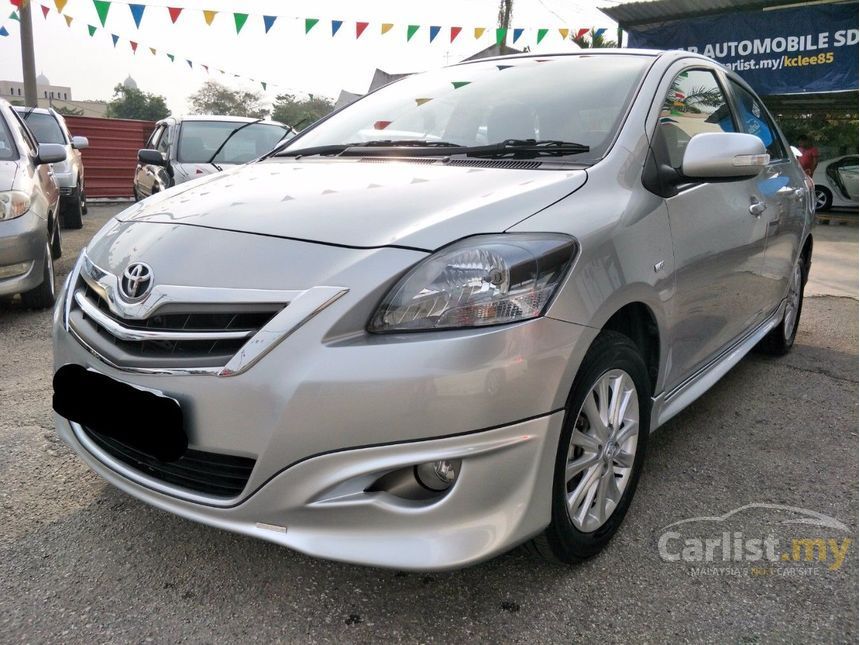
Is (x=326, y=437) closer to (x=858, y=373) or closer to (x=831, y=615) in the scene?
(x=831, y=615)

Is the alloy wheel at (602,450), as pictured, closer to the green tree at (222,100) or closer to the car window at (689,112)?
the car window at (689,112)

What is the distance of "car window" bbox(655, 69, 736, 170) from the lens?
95.5 inches

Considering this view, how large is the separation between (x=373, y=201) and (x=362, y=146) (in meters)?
0.81

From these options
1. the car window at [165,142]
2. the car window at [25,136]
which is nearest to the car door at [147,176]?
the car window at [165,142]

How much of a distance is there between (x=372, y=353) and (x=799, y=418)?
247 centimetres

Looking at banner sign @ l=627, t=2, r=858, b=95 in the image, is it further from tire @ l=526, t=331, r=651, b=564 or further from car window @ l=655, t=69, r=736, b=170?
tire @ l=526, t=331, r=651, b=564

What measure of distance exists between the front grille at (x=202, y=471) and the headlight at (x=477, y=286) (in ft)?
1.53

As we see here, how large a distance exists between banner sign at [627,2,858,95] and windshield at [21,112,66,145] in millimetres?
10852

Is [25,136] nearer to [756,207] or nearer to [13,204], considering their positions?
[13,204]

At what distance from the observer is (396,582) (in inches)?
75.2

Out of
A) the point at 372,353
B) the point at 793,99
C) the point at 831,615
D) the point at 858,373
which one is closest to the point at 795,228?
the point at 858,373

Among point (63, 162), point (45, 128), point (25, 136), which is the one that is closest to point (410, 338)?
point (25, 136)

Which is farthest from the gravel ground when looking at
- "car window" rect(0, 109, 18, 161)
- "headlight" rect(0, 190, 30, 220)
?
"car window" rect(0, 109, 18, 161)

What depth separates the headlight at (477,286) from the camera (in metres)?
1.59
